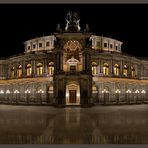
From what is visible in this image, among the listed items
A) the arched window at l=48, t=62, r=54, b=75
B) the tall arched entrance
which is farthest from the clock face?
the tall arched entrance

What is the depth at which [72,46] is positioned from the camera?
5122 cm

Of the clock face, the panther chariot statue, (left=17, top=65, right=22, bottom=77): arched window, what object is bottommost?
(left=17, top=65, right=22, bottom=77): arched window

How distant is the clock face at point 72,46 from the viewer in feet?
166

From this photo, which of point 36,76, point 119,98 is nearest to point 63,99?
point 36,76

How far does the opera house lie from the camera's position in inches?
1941

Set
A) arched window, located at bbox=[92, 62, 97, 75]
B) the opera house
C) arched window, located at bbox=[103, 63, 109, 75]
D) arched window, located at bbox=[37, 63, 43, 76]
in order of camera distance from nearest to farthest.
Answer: the opera house < arched window, located at bbox=[92, 62, 97, 75] < arched window, located at bbox=[103, 63, 109, 75] < arched window, located at bbox=[37, 63, 43, 76]

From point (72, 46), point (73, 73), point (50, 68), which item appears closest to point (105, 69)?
point (72, 46)

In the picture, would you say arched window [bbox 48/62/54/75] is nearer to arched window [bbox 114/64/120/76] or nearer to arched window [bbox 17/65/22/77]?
arched window [bbox 17/65/22/77]

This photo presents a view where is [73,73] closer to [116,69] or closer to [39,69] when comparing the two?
[39,69]

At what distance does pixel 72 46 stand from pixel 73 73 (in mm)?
5667

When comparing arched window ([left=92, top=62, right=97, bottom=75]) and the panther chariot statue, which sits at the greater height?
the panther chariot statue

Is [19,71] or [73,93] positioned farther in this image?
[19,71]

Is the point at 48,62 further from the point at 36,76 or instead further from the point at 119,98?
the point at 119,98

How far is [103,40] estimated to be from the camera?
63750 millimetres
